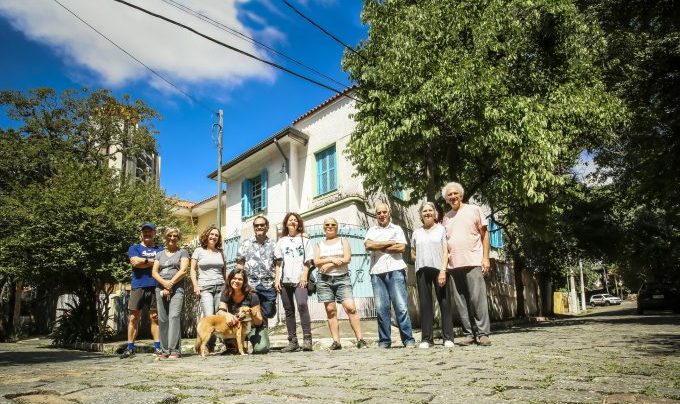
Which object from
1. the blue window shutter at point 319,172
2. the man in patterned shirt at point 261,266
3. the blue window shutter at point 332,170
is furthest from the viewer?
the blue window shutter at point 319,172

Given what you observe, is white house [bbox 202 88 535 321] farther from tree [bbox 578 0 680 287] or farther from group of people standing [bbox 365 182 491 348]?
group of people standing [bbox 365 182 491 348]

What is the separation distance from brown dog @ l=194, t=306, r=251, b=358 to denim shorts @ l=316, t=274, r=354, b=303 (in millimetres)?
1040

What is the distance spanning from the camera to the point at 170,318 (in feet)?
20.1

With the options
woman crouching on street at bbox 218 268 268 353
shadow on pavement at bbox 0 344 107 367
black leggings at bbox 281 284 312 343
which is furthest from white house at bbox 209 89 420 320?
shadow on pavement at bbox 0 344 107 367

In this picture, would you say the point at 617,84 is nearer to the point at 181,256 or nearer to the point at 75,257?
the point at 181,256

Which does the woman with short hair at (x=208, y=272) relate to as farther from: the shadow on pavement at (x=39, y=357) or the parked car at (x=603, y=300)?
the parked car at (x=603, y=300)

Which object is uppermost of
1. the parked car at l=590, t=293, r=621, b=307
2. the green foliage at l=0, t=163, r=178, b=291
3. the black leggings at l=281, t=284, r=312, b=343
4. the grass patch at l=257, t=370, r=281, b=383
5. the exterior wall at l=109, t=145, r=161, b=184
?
the exterior wall at l=109, t=145, r=161, b=184

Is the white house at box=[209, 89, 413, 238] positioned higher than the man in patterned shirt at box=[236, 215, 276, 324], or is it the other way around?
the white house at box=[209, 89, 413, 238]

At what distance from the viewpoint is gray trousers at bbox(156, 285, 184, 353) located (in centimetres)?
609

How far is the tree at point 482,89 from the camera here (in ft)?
28.3

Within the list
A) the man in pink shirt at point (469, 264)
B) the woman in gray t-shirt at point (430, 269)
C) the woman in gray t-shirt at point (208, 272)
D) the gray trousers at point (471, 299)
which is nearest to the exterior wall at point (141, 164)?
the woman in gray t-shirt at point (208, 272)

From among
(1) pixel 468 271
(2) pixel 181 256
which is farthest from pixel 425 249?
(2) pixel 181 256

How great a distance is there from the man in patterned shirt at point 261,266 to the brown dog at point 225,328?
0.37 meters

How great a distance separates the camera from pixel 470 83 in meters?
8.41
